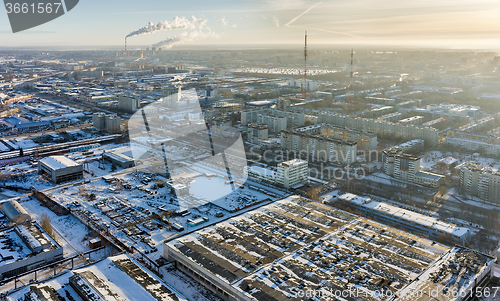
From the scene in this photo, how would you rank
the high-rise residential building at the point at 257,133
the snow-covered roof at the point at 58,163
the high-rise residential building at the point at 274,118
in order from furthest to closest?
the high-rise residential building at the point at 274,118 → the high-rise residential building at the point at 257,133 → the snow-covered roof at the point at 58,163

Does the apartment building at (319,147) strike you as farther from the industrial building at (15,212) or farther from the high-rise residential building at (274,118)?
the industrial building at (15,212)

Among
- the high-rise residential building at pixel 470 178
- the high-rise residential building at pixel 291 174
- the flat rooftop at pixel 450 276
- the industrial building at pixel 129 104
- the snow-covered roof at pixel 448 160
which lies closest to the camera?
the flat rooftop at pixel 450 276

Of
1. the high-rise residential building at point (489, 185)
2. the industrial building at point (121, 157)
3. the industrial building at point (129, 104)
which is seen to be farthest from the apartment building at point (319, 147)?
the industrial building at point (129, 104)

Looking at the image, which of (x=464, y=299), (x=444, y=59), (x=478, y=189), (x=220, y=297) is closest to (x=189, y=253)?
(x=220, y=297)

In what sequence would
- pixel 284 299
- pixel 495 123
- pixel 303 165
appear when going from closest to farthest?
pixel 284 299 → pixel 303 165 → pixel 495 123

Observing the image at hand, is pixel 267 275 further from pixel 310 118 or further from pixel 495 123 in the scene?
pixel 495 123
